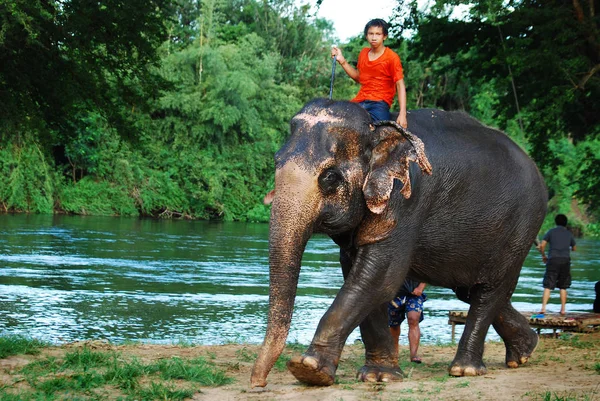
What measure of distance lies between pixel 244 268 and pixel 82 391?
18.8 m

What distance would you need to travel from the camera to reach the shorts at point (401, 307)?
991cm

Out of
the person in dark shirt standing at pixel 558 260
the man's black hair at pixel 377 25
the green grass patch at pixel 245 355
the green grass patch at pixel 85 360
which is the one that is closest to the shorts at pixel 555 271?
the person in dark shirt standing at pixel 558 260

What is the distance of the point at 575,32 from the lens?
13.7 meters

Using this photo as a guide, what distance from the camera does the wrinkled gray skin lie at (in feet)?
23.1

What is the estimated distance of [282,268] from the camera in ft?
22.8

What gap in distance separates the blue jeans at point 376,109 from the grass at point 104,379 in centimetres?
238

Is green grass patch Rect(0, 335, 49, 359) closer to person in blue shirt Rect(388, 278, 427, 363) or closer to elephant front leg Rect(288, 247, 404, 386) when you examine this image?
elephant front leg Rect(288, 247, 404, 386)

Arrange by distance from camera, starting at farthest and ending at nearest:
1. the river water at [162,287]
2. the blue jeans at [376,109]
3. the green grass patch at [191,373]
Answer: the river water at [162,287]
the blue jeans at [376,109]
the green grass patch at [191,373]

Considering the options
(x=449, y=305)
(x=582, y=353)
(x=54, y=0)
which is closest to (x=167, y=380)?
(x=582, y=353)

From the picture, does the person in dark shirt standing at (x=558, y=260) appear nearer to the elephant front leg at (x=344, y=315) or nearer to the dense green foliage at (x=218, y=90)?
the dense green foliage at (x=218, y=90)

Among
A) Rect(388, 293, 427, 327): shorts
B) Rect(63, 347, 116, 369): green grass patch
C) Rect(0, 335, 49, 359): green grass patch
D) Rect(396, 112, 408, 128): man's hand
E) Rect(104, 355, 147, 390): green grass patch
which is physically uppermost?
Rect(396, 112, 408, 128): man's hand

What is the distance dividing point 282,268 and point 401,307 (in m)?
3.28

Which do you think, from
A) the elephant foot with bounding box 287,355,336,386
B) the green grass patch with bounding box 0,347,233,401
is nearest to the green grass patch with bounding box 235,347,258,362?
the green grass patch with bounding box 0,347,233,401

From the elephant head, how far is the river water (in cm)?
585
